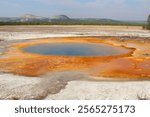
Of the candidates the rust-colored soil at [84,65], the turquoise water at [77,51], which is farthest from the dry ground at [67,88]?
the turquoise water at [77,51]

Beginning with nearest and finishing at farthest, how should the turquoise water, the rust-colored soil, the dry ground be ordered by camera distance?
the dry ground, the rust-colored soil, the turquoise water

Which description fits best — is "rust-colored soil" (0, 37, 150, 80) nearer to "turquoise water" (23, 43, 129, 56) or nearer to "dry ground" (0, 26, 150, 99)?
"dry ground" (0, 26, 150, 99)

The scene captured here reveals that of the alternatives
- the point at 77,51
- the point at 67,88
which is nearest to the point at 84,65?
the point at 67,88

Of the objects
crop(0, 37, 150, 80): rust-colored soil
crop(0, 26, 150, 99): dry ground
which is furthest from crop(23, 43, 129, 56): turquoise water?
crop(0, 26, 150, 99): dry ground

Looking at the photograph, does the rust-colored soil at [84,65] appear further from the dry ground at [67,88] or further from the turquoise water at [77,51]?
the turquoise water at [77,51]

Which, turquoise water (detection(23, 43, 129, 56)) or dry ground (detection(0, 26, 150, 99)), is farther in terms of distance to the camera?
turquoise water (detection(23, 43, 129, 56))

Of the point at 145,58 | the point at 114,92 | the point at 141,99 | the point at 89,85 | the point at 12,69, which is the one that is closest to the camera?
the point at 141,99

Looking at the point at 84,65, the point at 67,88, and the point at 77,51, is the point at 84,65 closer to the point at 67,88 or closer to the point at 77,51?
the point at 67,88

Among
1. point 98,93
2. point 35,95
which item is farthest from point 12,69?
point 98,93

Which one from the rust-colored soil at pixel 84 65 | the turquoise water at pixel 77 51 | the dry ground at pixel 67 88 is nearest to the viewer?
the dry ground at pixel 67 88

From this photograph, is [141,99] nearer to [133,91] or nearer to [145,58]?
[133,91]

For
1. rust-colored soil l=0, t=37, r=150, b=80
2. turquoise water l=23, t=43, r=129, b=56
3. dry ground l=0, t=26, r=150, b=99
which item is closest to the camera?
dry ground l=0, t=26, r=150, b=99
